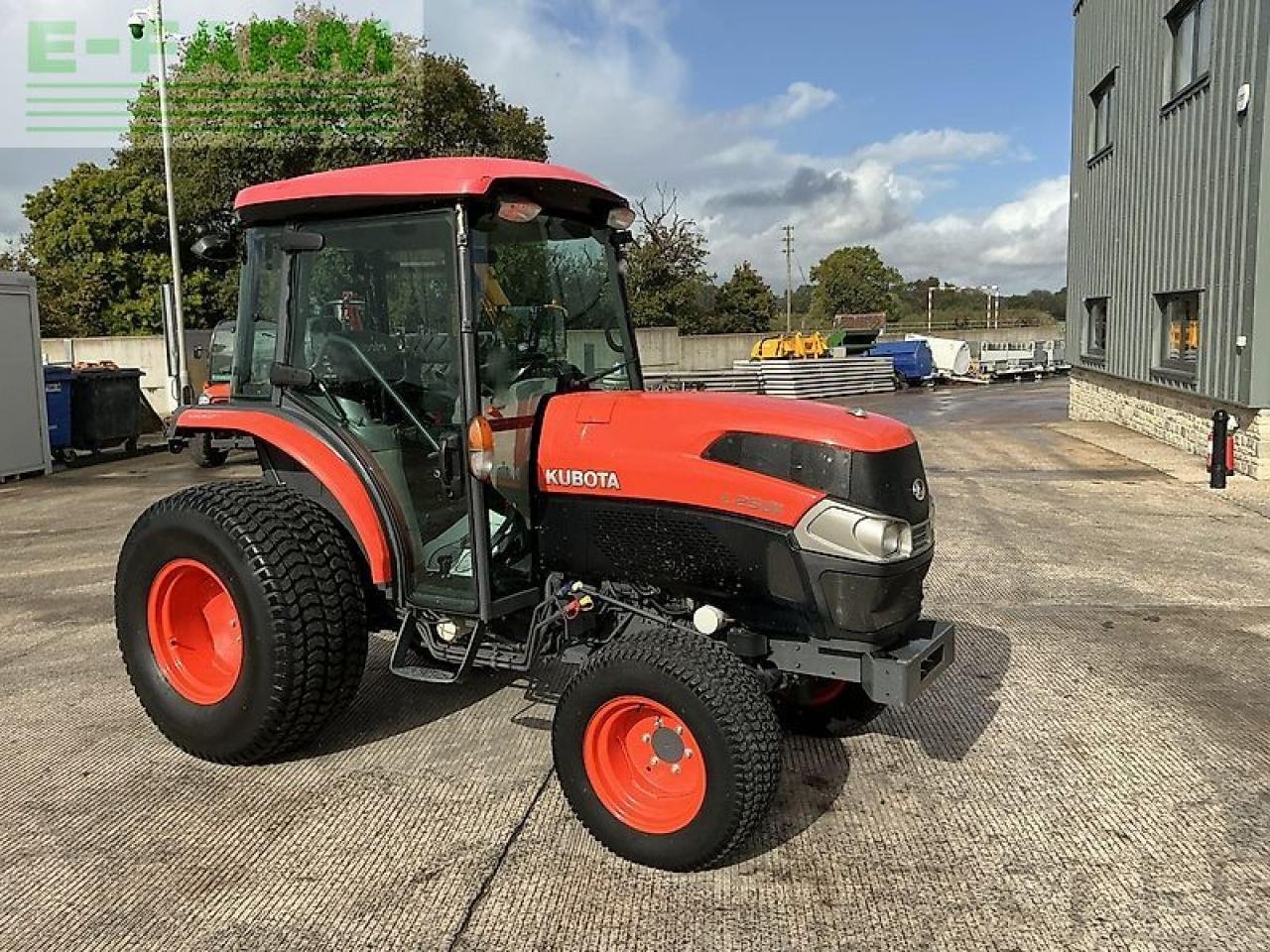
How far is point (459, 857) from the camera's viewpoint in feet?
11.1

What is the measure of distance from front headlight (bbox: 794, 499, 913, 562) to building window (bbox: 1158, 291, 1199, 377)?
11098mm

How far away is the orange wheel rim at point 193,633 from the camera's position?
4.23m

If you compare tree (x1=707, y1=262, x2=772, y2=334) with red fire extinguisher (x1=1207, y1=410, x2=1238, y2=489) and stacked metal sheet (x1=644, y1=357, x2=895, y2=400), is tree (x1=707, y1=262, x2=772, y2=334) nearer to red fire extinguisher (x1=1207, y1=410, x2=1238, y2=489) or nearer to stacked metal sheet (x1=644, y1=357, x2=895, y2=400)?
stacked metal sheet (x1=644, y1=357, x2=895, y2=400)

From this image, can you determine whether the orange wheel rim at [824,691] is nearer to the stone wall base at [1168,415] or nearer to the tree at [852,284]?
the stone wall base at [1168,415]

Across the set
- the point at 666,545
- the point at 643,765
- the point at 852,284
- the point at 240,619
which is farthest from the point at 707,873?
the point at 852,284

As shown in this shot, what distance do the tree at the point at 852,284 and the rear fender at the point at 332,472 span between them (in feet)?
209

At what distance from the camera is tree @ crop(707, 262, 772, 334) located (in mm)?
46219

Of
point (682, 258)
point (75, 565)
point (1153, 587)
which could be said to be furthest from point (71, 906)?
point (682, 258)

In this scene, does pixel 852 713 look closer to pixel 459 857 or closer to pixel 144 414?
pixel 459 857

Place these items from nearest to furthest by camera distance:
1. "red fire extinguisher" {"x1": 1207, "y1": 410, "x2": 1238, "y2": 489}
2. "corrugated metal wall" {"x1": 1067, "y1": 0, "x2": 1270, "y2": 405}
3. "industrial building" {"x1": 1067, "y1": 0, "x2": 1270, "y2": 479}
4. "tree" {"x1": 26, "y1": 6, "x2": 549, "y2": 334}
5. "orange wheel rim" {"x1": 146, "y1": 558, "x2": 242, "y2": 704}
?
"orange wheel rim" {"x1": 146, "y1": 558, "x2": 242, "y2": 704}
"red fire extinguisher" {"x1": 1207, "y1": 410, "x2": 1238, "y2": 489}
"industrial building" {"x1": 1067, "y1": 0, "x2": 1270, "y2": 479}
"corrugated metal wall" {"x1": 1067, "y1": 0, "x2": 1270, "y2": 405}
"tree" {"x1": 26, "y1": 6, "x2": 549, "y2": 334}

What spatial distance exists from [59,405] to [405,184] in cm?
1307

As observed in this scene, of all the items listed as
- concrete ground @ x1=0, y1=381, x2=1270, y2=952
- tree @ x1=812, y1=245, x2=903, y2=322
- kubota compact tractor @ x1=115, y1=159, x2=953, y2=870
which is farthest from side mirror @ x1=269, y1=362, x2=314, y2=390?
tree @ x1=812, y1=245, x2=903, y2=322

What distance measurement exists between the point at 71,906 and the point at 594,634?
6.06 ft

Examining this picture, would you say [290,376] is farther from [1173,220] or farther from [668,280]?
[668,280]
